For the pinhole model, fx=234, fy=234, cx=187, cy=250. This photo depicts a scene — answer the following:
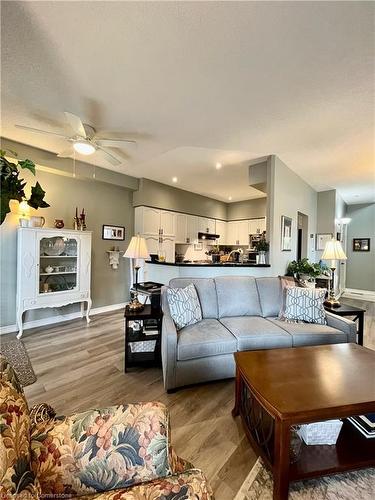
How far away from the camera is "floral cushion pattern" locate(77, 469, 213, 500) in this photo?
0.69 metres

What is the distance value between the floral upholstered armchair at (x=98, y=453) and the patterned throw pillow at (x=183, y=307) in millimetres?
1517

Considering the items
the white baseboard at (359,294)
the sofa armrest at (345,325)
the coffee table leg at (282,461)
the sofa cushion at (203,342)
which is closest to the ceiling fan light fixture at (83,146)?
the sofa cushion at (203,342)

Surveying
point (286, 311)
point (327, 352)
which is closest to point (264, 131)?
point (286, 311)

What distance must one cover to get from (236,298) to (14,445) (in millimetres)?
2434

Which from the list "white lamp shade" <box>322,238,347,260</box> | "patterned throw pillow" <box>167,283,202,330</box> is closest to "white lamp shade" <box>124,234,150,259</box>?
"patterned throw pillow" <box>167,283,202,330</box>

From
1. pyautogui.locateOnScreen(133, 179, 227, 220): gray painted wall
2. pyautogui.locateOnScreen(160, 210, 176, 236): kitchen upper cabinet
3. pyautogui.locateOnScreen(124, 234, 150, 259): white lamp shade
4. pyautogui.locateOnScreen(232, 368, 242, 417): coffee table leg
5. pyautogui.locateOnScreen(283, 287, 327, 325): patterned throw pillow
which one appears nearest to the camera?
pyautogui.locateOnScreen(232, 368, 242, 417): coffee table leg

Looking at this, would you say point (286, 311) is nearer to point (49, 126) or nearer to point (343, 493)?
point (343, 493)

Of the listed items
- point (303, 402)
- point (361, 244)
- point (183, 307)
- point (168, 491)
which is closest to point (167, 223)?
point (183, 307)

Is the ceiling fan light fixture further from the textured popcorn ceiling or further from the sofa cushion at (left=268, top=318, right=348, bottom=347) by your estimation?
the sofa cushion at (left=268, top=318, right=348, bottom=347)

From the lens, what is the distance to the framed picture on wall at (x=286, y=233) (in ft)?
13.6

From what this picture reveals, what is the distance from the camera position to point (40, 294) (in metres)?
3.50

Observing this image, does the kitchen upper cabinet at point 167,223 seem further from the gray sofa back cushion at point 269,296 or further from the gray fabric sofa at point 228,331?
the gray sofa back cushion at point 269,296

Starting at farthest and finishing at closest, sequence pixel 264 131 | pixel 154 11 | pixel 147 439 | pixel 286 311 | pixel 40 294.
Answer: pixel 40 294 → pixel 264 131 → pixel 286 311 → pixel 154 11 → pixel 147 439

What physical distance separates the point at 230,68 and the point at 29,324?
14.1 feet
